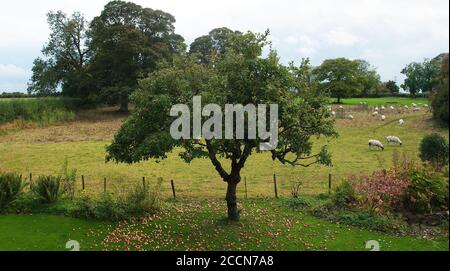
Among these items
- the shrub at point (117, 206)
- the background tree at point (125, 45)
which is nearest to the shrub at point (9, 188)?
the shrub at point (117, 206)

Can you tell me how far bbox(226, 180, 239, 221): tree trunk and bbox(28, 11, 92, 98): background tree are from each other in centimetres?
4684

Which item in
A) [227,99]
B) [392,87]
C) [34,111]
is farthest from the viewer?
[392,87]

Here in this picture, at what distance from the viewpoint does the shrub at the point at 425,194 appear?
16.4 m

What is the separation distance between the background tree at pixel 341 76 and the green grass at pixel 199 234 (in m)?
63.5

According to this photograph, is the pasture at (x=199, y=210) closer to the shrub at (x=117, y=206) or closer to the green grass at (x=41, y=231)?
the green grass at (x=41, y=231)

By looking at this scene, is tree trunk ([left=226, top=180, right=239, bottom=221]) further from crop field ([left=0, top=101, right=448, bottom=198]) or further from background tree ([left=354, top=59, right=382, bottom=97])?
background tree ([left=354, top=59, right=382, bottom=97])

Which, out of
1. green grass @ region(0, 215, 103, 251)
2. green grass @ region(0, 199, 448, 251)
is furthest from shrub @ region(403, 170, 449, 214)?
green grass @ region(0, 215, 103, 251)

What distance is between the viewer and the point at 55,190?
18.8 m

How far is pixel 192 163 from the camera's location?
3120 centimetres

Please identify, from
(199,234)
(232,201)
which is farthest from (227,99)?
(199,234)

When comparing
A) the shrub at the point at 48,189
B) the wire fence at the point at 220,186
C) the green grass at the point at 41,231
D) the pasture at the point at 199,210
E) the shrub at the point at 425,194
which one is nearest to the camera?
the green grass at the point at 41,231

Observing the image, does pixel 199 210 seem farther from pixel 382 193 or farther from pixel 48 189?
pixel 382 193

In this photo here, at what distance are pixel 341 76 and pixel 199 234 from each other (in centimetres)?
6946

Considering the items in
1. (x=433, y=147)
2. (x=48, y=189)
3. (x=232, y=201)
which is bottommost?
(x=232, y=201)
